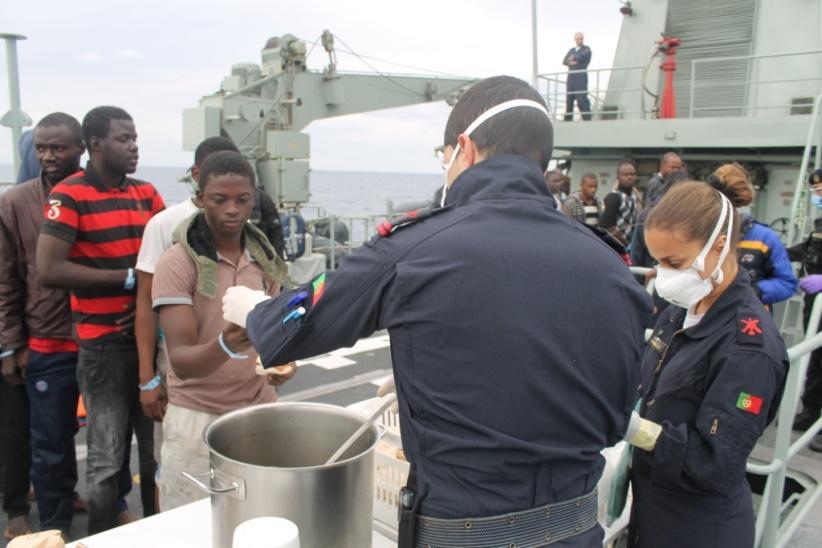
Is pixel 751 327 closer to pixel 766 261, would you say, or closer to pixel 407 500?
pixel 407 500

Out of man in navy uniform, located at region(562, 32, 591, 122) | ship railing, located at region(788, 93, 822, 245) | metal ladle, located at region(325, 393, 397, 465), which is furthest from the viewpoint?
man in navy uniform, located at region(562, 32, 591, 122)

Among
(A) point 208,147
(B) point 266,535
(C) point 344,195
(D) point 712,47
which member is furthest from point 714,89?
(C) point 344,195

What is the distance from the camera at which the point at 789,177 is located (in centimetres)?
841

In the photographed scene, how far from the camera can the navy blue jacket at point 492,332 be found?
1.29 metres

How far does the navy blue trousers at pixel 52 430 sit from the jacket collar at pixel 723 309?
300 centimetres

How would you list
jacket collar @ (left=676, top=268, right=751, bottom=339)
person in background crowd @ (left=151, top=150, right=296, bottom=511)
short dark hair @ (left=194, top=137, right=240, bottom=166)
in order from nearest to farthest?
jacket collar @ (left=676, top=268, right=751, bottom=339) → person in background crowd @ (left=151, top=150, right=296, bottom=511) → short dark hair @ (left=194, top=137, right=240, bottom=166)

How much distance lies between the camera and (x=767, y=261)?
4227 millimetres

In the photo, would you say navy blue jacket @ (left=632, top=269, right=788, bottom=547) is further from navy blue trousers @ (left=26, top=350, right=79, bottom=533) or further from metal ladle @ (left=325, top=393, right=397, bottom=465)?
navy blue trousers @ (left=26, top=350, right=79, bottom=533)

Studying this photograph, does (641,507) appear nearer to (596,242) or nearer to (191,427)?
(596,242)

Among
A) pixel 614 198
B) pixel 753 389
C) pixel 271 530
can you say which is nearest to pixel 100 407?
pixel 271 530

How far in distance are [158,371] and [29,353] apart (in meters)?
0.80

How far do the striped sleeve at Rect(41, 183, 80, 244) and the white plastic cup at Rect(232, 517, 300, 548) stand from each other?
2.29 m

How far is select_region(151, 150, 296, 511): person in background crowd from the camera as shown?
237cm

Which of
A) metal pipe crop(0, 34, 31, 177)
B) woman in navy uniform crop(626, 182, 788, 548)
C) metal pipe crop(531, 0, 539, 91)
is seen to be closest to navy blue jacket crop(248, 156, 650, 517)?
woman in navy uniform crop(626, 182, 788, 548)
